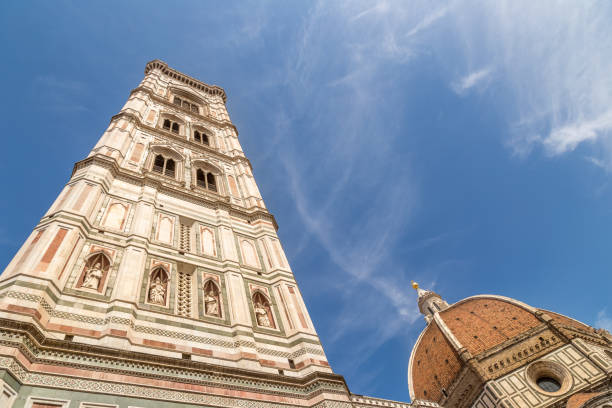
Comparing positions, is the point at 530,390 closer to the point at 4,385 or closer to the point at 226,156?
the point at 226,156

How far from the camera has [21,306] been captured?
244 inches

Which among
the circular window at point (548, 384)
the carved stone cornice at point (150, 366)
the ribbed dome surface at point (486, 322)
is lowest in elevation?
the carved stone cornice at point (150, 366)

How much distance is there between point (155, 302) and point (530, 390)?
22965 millimetres

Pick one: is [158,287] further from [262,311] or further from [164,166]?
[164,166]

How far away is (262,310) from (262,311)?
1.9 inches

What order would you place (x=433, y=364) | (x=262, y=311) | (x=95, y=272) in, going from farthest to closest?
(x=433, y=364) < (x=262, y=311) < (x=95, y=272)

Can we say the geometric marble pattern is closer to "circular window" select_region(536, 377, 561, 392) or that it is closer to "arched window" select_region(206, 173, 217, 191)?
"circular window" select_region(536, 377, 561, 392)

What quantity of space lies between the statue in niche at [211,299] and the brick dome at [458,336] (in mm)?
23462

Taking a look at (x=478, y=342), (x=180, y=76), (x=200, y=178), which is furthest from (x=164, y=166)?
(x=478, y=342)

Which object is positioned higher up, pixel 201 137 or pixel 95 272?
pixel 201 137

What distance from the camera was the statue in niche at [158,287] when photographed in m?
8.27

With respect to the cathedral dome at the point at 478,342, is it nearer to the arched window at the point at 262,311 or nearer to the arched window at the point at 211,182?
the arched window at the point at 211,182

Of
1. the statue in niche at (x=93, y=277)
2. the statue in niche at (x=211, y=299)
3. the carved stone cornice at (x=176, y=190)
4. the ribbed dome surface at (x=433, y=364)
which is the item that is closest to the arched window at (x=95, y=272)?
the statue in niche at (x=93, y=277)

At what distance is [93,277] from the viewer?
8.02 metres
